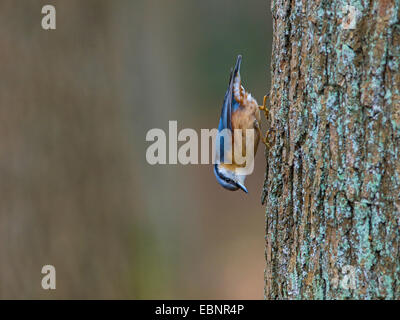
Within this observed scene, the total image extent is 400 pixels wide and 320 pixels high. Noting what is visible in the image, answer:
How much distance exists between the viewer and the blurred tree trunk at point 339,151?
2.12 metres

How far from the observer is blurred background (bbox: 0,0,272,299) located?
185 inches

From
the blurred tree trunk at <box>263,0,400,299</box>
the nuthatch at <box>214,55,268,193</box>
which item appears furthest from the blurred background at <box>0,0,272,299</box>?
the blurred tree trunk at <box>263,0,400,299</box>

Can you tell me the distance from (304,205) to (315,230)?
14 cm

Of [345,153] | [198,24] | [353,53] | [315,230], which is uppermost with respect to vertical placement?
[198,24]

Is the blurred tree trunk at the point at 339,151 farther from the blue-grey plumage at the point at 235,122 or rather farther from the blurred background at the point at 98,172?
the blurred background at the point at 98,172

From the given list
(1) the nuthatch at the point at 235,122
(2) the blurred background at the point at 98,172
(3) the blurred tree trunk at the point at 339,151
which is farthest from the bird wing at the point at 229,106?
(2) the blurred background at the point at 98,172

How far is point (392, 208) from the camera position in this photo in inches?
83.4

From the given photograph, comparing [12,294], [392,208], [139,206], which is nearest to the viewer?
[392,208]

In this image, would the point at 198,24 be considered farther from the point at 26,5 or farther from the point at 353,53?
the point at 353,53

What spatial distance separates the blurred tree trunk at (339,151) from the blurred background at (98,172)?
290 centimetres

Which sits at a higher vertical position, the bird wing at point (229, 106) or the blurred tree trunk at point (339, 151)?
the bird wing at point (229, 106)

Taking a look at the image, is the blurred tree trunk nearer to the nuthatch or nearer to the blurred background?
the nuthatch

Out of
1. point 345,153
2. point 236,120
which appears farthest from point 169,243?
point 345,153

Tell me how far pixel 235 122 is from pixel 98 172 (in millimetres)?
1967
